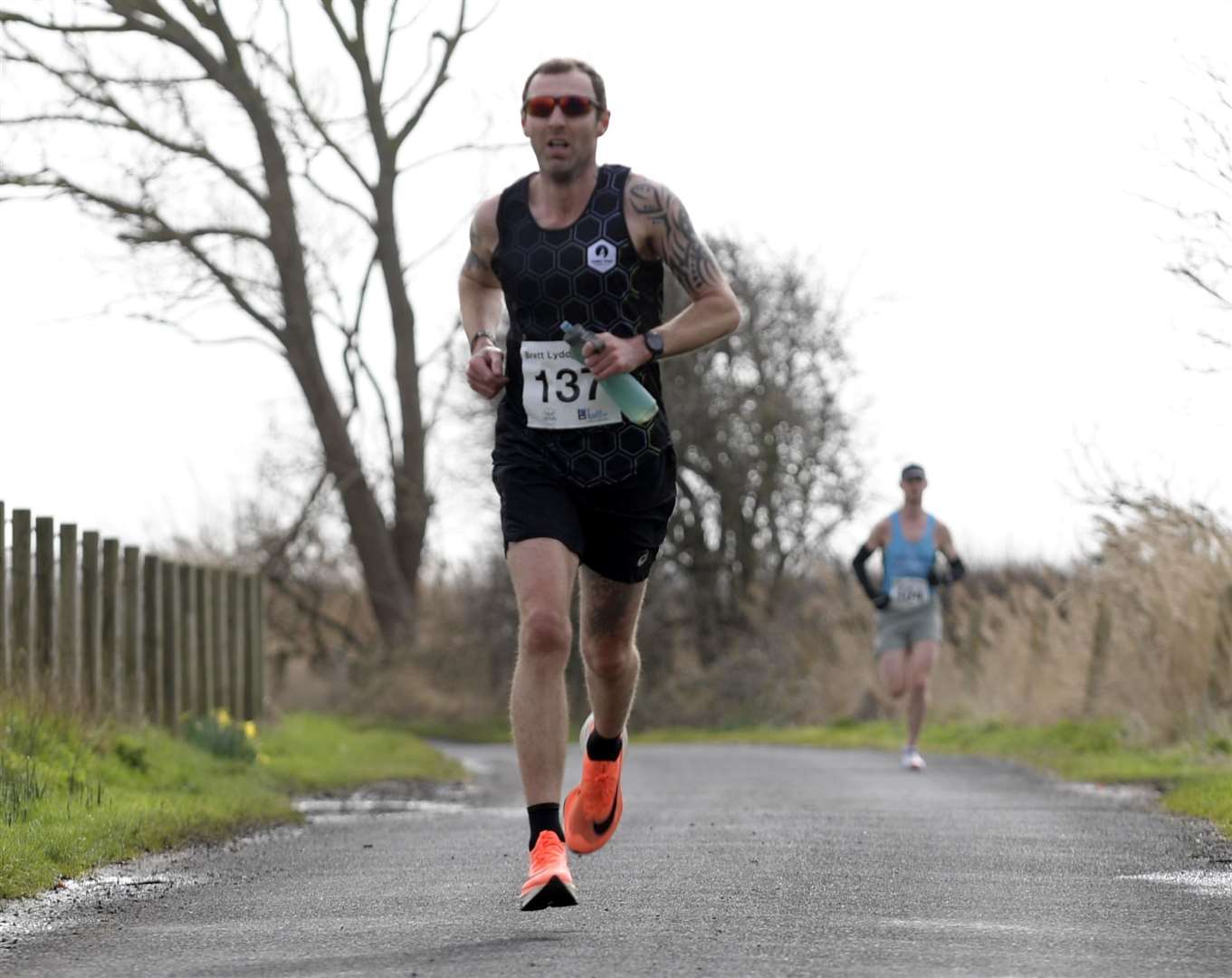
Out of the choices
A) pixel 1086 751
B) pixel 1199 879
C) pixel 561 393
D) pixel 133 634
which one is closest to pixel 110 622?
pixel 133 634

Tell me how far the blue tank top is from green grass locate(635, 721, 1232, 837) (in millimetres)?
1533

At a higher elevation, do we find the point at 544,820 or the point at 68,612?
the point at 68,612

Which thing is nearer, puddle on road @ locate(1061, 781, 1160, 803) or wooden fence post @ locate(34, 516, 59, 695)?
puddle on road @ locate(1061, 781, 1160, 803)

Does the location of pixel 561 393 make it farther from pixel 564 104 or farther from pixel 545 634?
pixel 564 104

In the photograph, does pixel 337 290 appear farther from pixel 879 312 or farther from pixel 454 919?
pixel 454 919

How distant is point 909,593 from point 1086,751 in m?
1.78

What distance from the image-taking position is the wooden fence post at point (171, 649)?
48.9ft

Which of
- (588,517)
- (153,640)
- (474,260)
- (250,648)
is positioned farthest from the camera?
(250,648)

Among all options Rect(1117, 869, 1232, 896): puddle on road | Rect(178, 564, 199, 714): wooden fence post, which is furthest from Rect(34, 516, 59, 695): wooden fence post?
Rect(1117, 869, 1232, 896): puddle on road

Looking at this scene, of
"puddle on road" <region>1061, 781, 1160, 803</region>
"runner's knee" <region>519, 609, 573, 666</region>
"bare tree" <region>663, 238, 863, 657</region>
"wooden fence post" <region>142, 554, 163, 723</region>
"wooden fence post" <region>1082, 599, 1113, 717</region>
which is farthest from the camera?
"bare tree" <region>663, 238, 863, 657</region>

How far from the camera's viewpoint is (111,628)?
1363 cm

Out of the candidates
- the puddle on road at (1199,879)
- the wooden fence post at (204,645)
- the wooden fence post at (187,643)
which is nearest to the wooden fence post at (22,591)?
the wooden fence post at (187,643)

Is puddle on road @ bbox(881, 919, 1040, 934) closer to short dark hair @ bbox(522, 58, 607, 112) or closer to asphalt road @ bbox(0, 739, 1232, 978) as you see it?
asphalt road @ bbox(0, 739, 1232, 978)

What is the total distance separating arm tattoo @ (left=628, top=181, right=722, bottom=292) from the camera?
22.2ft
